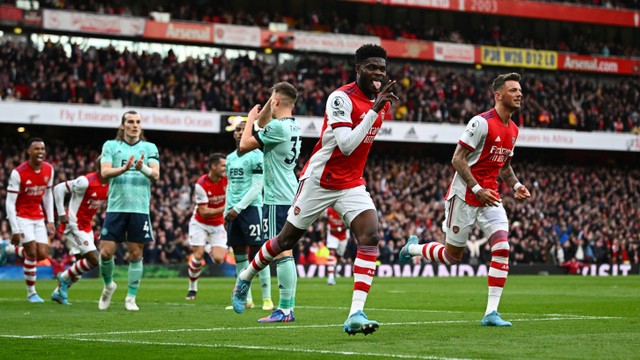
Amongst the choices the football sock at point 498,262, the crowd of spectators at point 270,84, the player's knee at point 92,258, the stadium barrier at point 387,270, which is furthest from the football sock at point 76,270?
the crowd of spectators at point 270,84

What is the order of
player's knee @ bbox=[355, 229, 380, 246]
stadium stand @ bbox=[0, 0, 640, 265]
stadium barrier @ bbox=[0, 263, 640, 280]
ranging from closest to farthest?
player's knee @ bbox=[355, 229, 380, 246]
stadium barrier @ bbox=[0, 263, 640, 280]
stadium stand @ bbox=[0, 0, 640, 265]

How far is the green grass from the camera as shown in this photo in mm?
8430

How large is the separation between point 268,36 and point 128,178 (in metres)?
34.1

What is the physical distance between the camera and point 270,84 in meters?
46.6

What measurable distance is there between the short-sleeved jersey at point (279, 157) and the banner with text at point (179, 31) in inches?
1341

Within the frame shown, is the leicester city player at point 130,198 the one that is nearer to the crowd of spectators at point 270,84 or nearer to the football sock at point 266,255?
the football sock at point 266,255

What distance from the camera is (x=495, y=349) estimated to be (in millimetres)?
8539

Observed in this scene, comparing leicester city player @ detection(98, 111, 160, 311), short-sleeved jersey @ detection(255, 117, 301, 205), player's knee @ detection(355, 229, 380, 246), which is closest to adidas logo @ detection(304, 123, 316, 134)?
leicester city player @ detection(98, 111, 160, 311)

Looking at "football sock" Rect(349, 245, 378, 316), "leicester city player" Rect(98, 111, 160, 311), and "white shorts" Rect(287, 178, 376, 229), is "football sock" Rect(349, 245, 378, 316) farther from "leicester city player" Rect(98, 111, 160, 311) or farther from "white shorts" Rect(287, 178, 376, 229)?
"leicester city player" Rect(98, 111, 160, 311)

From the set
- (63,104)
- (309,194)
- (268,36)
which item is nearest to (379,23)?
(268,36)

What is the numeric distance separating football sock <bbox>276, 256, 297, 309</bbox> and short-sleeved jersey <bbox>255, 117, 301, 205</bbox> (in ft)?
2.59

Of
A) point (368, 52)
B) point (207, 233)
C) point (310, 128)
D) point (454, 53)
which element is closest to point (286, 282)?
point (368, 52)

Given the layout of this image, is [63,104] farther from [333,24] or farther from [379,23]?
[379,23]

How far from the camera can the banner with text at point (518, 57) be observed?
5397 centimetres
